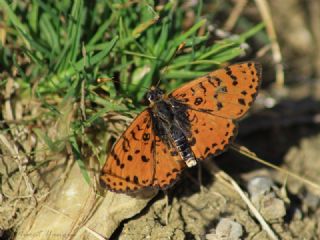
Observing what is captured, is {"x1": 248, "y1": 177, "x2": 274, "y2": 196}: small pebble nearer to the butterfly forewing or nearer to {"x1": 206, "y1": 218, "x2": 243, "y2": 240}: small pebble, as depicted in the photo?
{"x1": 206, "y1": 218, "x2": 243, "y2": 240}: small pebble

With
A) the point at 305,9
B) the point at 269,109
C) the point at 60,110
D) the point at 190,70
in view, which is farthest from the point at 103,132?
the point at 305,9

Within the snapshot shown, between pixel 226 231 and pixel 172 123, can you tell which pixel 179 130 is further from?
pixel 226 231

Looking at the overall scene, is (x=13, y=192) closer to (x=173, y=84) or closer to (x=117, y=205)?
(x=117, y=205)

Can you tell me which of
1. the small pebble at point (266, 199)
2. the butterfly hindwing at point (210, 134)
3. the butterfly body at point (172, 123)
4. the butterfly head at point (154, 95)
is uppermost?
the butterfly head at point (154, 95)

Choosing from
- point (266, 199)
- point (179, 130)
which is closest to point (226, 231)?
point (266, 199)

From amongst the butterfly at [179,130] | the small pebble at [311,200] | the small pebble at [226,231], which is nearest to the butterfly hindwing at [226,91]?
the butterfly at [179,130]

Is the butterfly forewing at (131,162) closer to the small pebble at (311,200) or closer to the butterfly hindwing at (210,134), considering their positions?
the butterfly hindwing at (210,134)

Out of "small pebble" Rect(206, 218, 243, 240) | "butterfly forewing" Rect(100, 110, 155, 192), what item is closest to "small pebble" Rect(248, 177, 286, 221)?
"small pebble" Rect(206, 218, 243, 240)

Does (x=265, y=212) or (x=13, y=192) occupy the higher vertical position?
(x=13, y=192)
